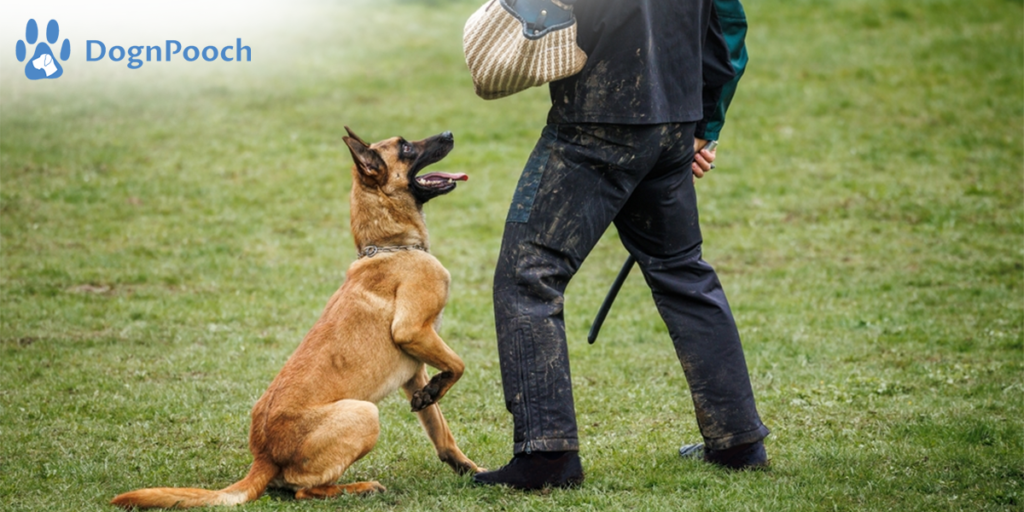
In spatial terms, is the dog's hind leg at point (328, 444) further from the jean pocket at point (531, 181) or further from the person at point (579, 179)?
the jean pocket at point (531, 181)

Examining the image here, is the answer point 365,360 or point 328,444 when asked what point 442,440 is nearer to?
point 365,360

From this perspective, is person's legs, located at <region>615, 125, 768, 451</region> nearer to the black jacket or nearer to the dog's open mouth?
the black jacket

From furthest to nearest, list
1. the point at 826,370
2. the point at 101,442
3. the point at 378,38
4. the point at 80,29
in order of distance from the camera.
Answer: the point at 378,38, the point at 80,29, the point at 826,370, the point at 101,442

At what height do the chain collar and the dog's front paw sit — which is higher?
the chain collar

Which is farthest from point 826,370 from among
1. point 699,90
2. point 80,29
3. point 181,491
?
point 80,29

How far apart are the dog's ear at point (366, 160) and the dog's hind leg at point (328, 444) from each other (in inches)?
46.8

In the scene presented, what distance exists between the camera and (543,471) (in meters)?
3.85

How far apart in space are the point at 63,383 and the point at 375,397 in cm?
292

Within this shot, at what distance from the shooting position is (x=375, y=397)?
4.28 metres

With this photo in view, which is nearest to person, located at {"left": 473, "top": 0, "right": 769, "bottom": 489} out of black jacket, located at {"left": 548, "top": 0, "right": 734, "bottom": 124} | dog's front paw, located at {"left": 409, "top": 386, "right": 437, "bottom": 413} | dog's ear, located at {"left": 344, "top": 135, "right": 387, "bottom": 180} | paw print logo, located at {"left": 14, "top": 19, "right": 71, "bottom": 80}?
black jacket, located at {"left": 548, "top": 0, "right": 734, "bottom": 124}

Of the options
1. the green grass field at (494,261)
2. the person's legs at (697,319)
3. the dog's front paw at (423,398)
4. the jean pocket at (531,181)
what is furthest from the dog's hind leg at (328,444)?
the person's legs at (697,319)

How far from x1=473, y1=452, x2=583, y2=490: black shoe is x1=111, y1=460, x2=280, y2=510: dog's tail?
0.99 metres

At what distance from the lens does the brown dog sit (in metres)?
3.97

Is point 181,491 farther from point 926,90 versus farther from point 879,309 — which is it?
point 926,90
